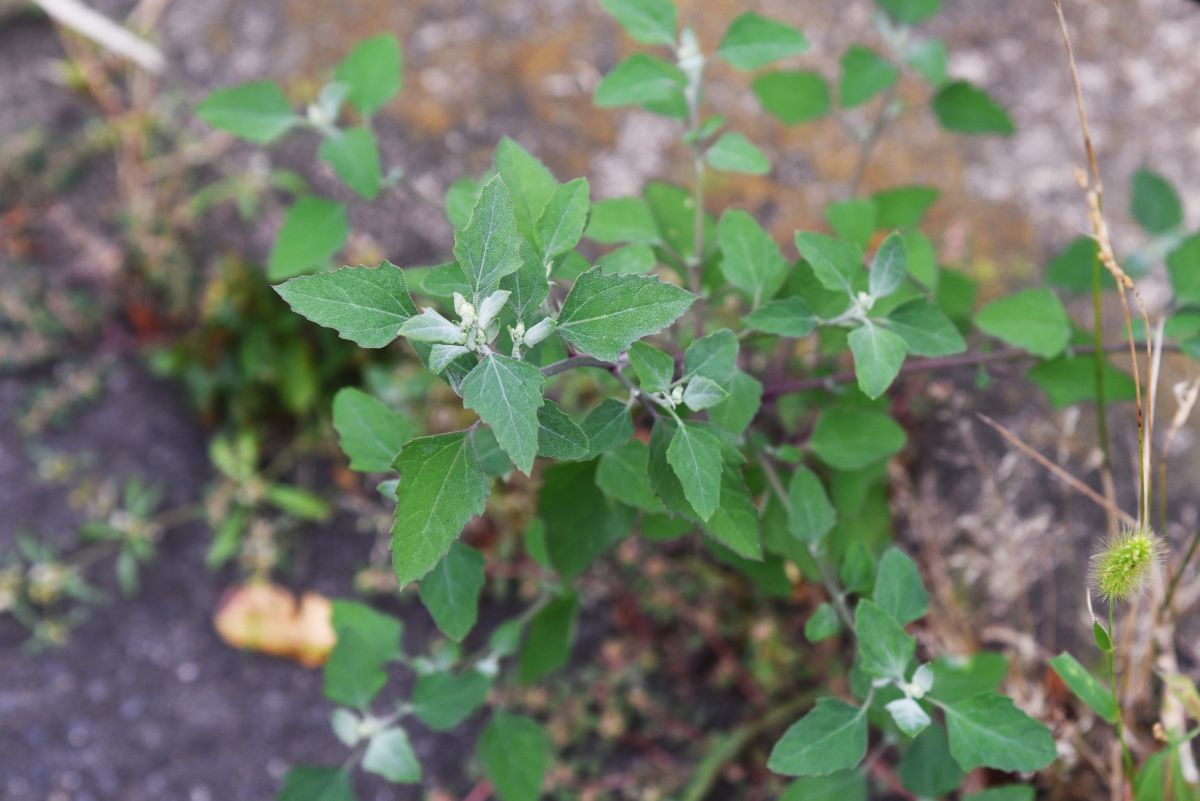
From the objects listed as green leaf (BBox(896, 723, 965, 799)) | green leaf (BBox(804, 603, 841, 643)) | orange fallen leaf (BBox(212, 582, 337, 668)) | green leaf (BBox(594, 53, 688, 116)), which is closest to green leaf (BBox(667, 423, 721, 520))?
green leaf (BBox(804, 603, 841, 643))

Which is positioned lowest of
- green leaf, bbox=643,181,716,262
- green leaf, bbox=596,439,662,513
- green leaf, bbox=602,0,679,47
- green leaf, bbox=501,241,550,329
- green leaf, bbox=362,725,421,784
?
green leaf, bbox=362,725,421,784

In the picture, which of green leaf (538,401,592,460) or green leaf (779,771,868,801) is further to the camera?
green leaf (779,771,868,801)

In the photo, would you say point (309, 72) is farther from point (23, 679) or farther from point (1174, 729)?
point (1174, 729)

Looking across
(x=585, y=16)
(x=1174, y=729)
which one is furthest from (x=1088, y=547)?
(x=585, y=16)

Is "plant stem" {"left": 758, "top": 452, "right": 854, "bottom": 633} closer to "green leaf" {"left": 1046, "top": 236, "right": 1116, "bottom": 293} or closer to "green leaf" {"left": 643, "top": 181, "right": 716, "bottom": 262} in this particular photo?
"green leaf" {"left": 643, "top": 181, "right": 716, "bottom": 262}

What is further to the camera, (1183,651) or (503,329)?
(1183,651)

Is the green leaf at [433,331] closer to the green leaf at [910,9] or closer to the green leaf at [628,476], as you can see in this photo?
the green leaf at [628,476]

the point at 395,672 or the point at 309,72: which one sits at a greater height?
the point at 309,72

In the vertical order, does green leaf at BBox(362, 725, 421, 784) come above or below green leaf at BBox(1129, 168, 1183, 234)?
below

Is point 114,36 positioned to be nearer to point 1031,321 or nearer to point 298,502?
point 298,502
